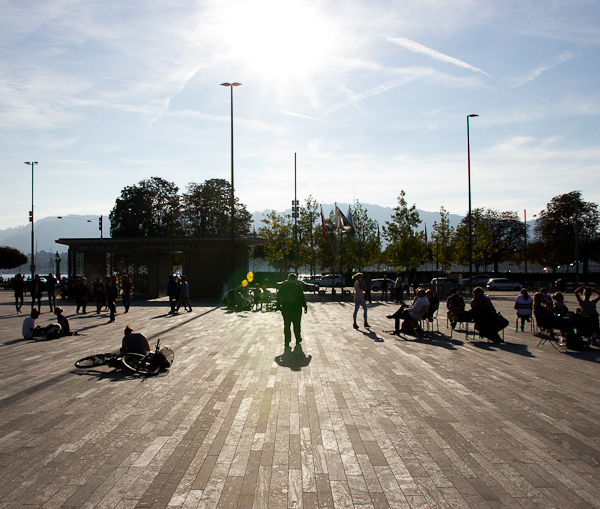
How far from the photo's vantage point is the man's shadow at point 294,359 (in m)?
8.92

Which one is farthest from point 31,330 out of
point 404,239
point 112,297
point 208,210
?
point 208,210

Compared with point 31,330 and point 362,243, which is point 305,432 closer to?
point 31,330

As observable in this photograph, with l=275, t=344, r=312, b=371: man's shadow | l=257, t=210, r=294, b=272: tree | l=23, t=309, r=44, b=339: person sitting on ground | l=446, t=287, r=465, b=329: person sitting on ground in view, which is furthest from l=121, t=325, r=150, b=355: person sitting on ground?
l=257, t=210, r=294, b=272: tree

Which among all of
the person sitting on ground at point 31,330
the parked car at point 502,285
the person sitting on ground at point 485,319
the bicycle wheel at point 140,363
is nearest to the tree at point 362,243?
the parked car at point 502,285

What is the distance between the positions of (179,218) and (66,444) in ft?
192

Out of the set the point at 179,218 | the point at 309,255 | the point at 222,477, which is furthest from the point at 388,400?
the point at 179,218

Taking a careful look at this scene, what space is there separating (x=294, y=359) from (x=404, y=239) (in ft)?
115

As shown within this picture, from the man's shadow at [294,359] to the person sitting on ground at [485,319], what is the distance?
489 cm

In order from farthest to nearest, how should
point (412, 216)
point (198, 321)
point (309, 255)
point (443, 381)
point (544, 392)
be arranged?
point (309, 255), point (412, 216), point (198, 321), point (443, 381), point (544, 392)

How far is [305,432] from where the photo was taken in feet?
17.0

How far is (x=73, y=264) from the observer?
31500 mm

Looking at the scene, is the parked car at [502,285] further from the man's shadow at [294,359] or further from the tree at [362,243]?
the man's shadow at [294,359]

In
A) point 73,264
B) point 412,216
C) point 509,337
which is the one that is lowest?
point 509,337

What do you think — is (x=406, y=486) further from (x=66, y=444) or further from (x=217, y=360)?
(x=217, y=360)
